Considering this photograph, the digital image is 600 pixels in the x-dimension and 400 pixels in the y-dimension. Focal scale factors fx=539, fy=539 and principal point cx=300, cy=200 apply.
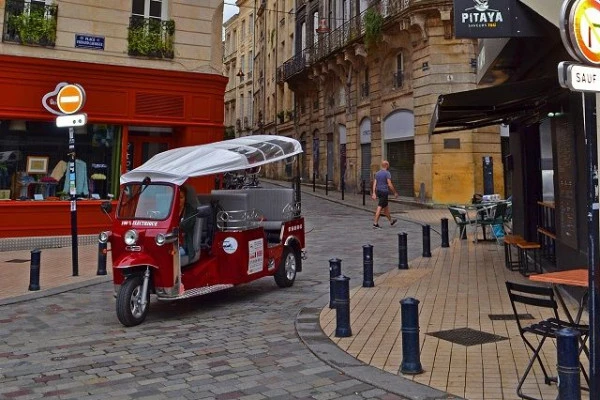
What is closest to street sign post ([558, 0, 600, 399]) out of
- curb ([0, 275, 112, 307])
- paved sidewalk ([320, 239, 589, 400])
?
paved sidewalk ([320, 239, 589, 400])

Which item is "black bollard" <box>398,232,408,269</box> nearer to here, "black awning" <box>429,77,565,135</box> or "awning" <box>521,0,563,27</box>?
"black awning" <box>429,77,565,135</box>

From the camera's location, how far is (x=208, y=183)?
15055mm

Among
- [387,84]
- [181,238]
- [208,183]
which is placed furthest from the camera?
[387,84]

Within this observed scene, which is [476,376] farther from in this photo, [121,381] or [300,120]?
[300,120]

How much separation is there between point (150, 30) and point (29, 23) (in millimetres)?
2942

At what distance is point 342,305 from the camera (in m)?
5.81

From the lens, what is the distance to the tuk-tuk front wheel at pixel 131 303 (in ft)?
20.7

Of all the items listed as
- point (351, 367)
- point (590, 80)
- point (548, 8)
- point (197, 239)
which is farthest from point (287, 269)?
point (590, 80)

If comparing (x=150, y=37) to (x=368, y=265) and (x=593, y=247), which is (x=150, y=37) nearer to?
(x=368, y=265)

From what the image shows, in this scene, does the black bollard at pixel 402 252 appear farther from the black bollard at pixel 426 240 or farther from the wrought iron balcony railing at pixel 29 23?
the wrought iron balcony railing at pixel 29 23

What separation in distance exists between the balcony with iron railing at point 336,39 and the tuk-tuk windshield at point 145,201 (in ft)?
60.6

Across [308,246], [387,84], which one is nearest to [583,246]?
[308,246]

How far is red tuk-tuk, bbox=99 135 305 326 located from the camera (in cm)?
654

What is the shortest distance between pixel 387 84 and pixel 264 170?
2435cm
